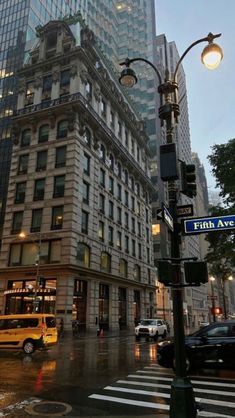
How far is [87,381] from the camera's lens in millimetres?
10883

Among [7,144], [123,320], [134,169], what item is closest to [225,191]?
[123,320]

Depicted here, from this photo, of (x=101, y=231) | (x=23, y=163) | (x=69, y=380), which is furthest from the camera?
(x=101, y=231)

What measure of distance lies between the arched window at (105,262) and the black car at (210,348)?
92.6ft

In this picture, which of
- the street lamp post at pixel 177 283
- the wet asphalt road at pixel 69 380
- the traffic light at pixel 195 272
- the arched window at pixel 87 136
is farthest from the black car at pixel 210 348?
the arched window at pixel 87 136

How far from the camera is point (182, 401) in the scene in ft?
19.1

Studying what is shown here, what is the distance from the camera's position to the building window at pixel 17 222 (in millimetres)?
38656

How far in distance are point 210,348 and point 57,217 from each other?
26.4 meters

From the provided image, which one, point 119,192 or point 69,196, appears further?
point 119,192

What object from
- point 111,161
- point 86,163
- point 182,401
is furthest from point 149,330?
point 111,161

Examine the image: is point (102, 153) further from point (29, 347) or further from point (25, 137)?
point (29, 347)

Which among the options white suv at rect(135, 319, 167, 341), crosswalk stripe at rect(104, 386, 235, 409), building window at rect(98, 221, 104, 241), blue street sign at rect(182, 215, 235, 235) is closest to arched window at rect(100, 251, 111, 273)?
building window at rect(98, 221, 104, 241)

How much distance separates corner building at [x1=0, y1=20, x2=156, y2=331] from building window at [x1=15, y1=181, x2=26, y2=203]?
0.45 ft

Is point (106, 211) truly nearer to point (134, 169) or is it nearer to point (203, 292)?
point (134, 169)

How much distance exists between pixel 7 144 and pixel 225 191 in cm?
4351
